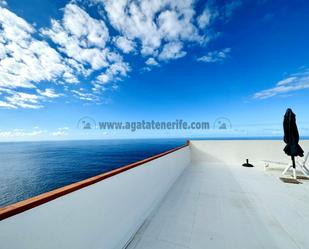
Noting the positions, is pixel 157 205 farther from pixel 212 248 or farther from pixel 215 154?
pixel 215 154

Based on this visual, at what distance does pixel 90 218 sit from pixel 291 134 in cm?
451

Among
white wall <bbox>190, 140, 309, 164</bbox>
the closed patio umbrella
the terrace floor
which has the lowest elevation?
the terrace floor

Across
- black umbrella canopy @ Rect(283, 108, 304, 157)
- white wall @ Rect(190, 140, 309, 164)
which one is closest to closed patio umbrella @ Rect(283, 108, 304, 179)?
black umbrella canopy @ Rect(283, 108, 304, 157)

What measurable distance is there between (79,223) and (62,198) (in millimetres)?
279

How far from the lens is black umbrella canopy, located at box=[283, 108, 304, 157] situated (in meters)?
3.18

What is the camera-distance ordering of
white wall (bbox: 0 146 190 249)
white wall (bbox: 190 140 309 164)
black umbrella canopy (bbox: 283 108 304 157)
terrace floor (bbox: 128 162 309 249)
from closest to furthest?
white wall (bbox: 0 146 190 249) < terrace floor (bbox: 128 162 309 249) < black umbrella canopy (bbox: 283 108 304 157) < white wall (bbox: 190 140 309 164)

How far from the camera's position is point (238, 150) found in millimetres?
5227

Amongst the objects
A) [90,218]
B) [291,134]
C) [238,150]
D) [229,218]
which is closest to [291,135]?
[291,134]

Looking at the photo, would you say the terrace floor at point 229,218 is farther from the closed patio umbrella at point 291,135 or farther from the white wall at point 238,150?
the white wall at point 238,150

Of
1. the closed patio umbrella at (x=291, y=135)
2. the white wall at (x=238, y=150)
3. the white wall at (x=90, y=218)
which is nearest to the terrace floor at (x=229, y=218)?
the white wall at (x=90, y=218)

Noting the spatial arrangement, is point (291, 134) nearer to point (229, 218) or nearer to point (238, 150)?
point (238, 150)

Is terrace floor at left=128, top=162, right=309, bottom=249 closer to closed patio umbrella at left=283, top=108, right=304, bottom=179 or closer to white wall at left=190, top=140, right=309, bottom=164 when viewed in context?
closed patio umbrella at left=283, top=108, right=304, bottom=179

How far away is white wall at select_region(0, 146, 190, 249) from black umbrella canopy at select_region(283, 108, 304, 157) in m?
3.63

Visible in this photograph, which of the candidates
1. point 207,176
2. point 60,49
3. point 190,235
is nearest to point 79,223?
point 190,235
